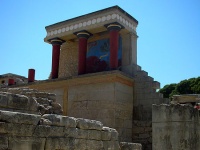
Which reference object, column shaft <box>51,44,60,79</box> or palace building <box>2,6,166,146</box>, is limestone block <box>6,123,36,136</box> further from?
column shaft <box>51,44,60,79</box>

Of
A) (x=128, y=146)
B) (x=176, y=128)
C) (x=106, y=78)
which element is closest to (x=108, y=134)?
(x=128, y=146)

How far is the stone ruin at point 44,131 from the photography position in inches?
175

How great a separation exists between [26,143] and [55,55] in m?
13.0

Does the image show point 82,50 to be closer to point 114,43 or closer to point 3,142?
point 114,43

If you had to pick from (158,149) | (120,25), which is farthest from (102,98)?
(158,149)

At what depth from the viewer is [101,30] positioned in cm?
1588

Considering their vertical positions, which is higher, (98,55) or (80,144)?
(98,55)

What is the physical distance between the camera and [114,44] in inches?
566

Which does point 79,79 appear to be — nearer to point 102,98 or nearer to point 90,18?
point 102,98

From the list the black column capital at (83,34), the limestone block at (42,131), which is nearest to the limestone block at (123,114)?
the black column capital at (83,34)

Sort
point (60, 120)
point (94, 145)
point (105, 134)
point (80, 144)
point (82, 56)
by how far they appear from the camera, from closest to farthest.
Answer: point (60, 120)
point (80, 144)
point (94, 145)
point (105, 134)
point (82, 56)

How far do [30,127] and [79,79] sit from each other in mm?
9585

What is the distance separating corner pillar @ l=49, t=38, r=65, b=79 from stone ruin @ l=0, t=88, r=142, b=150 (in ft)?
35.5

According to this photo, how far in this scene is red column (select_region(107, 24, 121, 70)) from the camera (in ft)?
46.6
